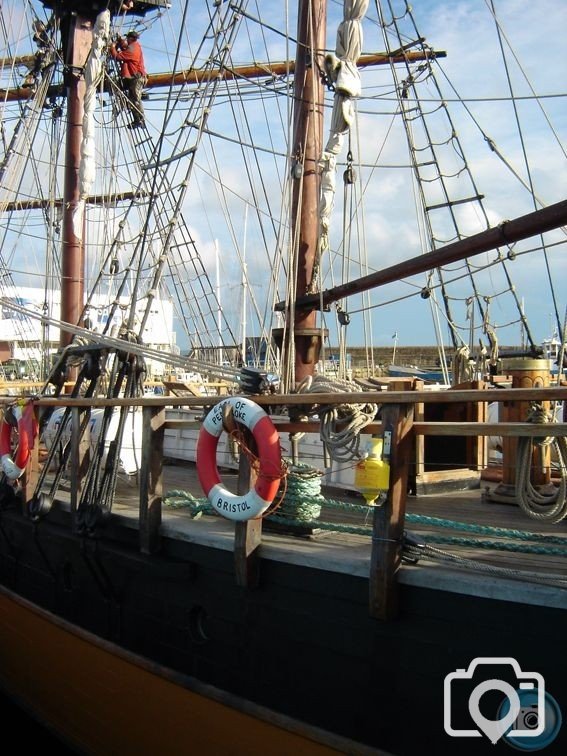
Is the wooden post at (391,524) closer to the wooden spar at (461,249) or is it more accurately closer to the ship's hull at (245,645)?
the ship's hull at (245,645)

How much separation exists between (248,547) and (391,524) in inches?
38.7

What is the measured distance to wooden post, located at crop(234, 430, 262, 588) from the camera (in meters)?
4.18

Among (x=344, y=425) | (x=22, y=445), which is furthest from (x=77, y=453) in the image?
(x=344, y=425)

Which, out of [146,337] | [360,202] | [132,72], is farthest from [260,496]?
Answer: [146,337]

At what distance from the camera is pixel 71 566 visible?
598 cm

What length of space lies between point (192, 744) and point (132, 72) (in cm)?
1685

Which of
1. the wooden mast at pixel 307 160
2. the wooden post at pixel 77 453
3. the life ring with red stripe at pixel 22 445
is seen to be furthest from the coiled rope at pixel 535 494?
the life ring with red stripe at pixel 22 445

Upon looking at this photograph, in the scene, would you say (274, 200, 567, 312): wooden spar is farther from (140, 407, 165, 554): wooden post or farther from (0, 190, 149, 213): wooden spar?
(0, 190, 149, 213): wooden spar

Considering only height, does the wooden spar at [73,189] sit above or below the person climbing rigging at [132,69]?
below

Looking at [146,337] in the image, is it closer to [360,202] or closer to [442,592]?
[360,202]

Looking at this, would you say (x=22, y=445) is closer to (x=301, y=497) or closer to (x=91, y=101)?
(x=301, y=497)

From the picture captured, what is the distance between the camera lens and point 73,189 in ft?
45.1

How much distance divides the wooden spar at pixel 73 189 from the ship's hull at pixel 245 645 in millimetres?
7928

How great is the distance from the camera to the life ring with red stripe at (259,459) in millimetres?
3982
